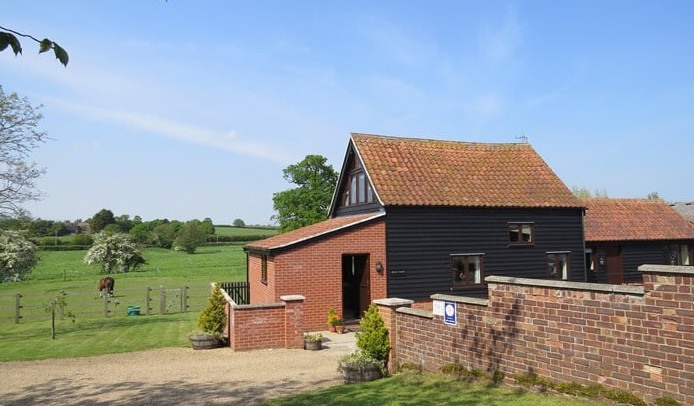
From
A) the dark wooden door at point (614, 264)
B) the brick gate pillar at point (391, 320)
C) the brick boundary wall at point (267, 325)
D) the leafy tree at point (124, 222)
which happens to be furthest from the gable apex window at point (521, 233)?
the leafy tree at point (124, 222)

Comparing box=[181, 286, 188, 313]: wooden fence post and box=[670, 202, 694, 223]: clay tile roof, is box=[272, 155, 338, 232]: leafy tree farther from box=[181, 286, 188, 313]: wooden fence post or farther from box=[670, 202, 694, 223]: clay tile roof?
Answer: box=[670, 202, 694, 223]: clay tile roof

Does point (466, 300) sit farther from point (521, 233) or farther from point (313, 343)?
point (521, 233)

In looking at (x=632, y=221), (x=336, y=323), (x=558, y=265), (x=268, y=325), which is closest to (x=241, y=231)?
(x=632, y=221)

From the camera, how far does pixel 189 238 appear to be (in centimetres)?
7469

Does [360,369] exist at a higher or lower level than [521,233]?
lower

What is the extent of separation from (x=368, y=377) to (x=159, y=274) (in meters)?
41.5

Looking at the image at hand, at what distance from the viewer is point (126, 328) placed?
59.7 feet

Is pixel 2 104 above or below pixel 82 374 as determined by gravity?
above

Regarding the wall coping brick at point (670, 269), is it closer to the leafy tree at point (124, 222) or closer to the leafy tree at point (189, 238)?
the leafy tree at point (189, 238)

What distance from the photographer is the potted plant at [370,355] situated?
9.90 m

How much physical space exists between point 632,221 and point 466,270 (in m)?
13.0

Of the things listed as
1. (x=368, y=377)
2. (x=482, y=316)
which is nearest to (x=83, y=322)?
(x=368, y=377)

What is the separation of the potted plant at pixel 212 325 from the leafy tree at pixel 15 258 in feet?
103

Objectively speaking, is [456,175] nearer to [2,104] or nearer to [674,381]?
[674,381]
